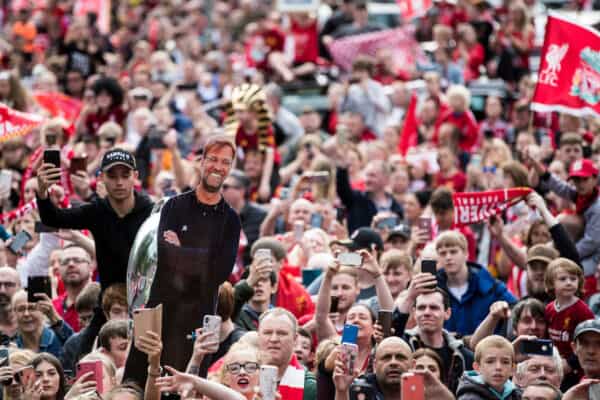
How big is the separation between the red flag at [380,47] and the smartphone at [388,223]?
841 cm

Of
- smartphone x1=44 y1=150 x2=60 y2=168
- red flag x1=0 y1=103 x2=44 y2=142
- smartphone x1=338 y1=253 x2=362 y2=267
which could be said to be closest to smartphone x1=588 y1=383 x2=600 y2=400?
smartphone x1=338 y1=253 x2=362 y2=267

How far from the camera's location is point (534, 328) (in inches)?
464

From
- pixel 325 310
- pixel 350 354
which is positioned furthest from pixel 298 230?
pixel 350 354

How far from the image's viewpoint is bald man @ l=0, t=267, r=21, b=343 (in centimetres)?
1253

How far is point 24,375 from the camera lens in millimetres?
10586

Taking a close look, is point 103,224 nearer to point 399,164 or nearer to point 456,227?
point 456,227

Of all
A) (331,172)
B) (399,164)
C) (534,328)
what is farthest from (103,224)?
(399,164)

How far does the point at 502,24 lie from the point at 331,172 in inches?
319

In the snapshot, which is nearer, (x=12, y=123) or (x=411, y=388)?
(x=411, y=388)

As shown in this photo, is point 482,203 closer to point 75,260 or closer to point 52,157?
point 75,260

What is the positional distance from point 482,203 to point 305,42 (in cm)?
1031

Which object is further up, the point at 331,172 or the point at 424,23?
the point at 424,23

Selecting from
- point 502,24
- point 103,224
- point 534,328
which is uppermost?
point 502,24

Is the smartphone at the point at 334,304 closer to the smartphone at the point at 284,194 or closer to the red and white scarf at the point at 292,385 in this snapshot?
the red and white scarf at the point at 292,385
